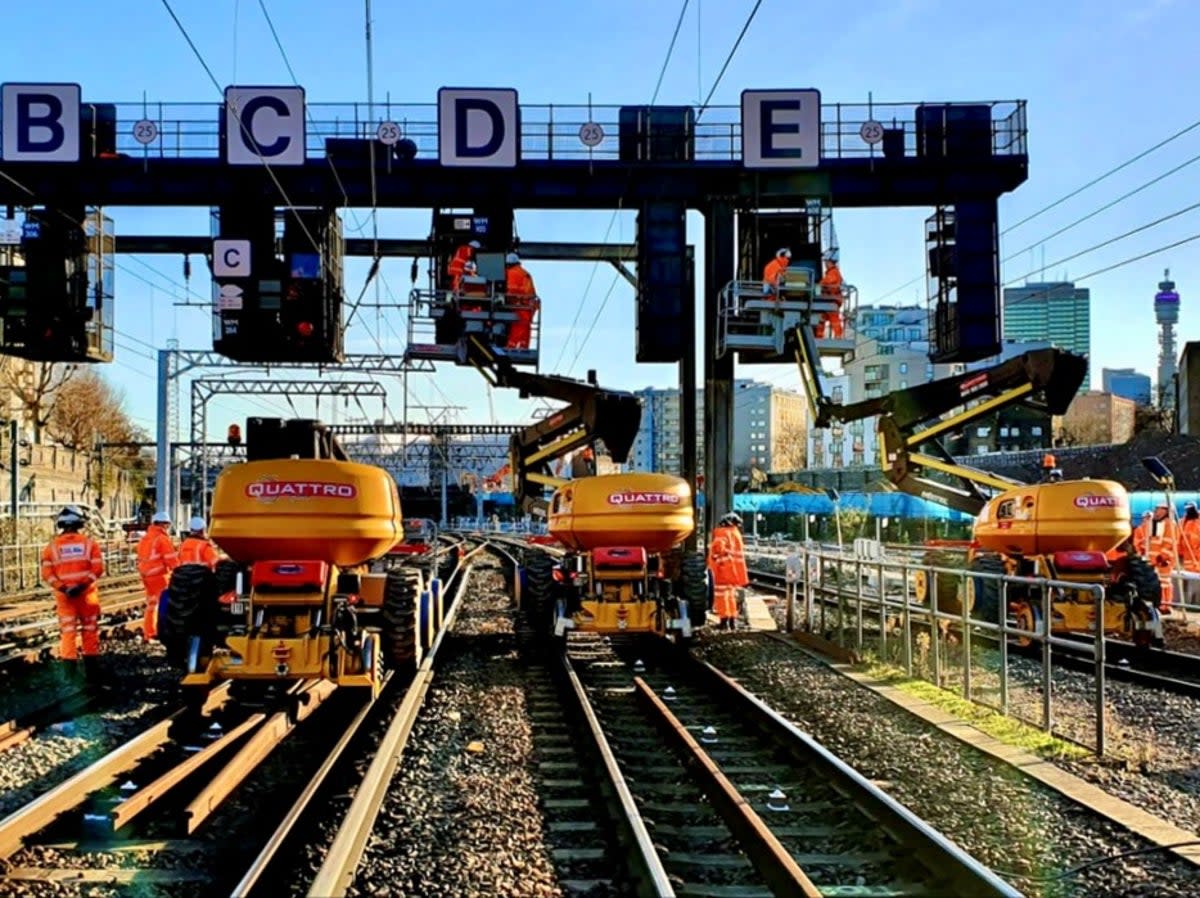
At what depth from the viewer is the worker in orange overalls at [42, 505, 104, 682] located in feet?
42.2

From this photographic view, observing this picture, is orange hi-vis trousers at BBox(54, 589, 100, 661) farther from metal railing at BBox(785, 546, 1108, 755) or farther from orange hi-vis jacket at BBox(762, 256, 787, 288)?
orange hi-vis jacket at BBox(762, 256, 787, 288)

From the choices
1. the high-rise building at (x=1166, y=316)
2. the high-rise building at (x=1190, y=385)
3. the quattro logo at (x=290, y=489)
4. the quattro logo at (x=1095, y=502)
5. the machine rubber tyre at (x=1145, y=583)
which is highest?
the high-rise building at (x=1166, y=316)

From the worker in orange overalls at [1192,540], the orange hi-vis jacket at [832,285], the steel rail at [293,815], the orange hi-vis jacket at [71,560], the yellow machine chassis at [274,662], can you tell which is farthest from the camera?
the orange hi-vis jacket at [832,285]

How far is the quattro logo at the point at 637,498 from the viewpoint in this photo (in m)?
15.1

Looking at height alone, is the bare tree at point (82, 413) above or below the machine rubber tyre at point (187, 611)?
above

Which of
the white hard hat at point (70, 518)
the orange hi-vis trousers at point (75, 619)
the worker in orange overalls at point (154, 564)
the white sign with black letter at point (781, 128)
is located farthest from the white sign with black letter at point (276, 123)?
the orange hi-vis trousers at point (75, 619)

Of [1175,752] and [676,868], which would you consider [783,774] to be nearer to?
[676,868]

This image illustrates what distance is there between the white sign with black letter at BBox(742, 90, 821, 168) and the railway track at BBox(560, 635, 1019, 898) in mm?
14185

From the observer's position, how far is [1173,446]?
46.8m

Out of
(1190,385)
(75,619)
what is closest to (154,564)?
(75,619)

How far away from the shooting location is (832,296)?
2417 centimetres

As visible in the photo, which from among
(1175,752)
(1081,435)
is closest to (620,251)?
(1175,752)

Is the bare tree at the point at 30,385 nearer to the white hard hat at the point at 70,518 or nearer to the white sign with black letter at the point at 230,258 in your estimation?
the white sign with black letter at the point at 230,258

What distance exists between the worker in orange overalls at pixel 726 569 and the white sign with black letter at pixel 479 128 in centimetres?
957
